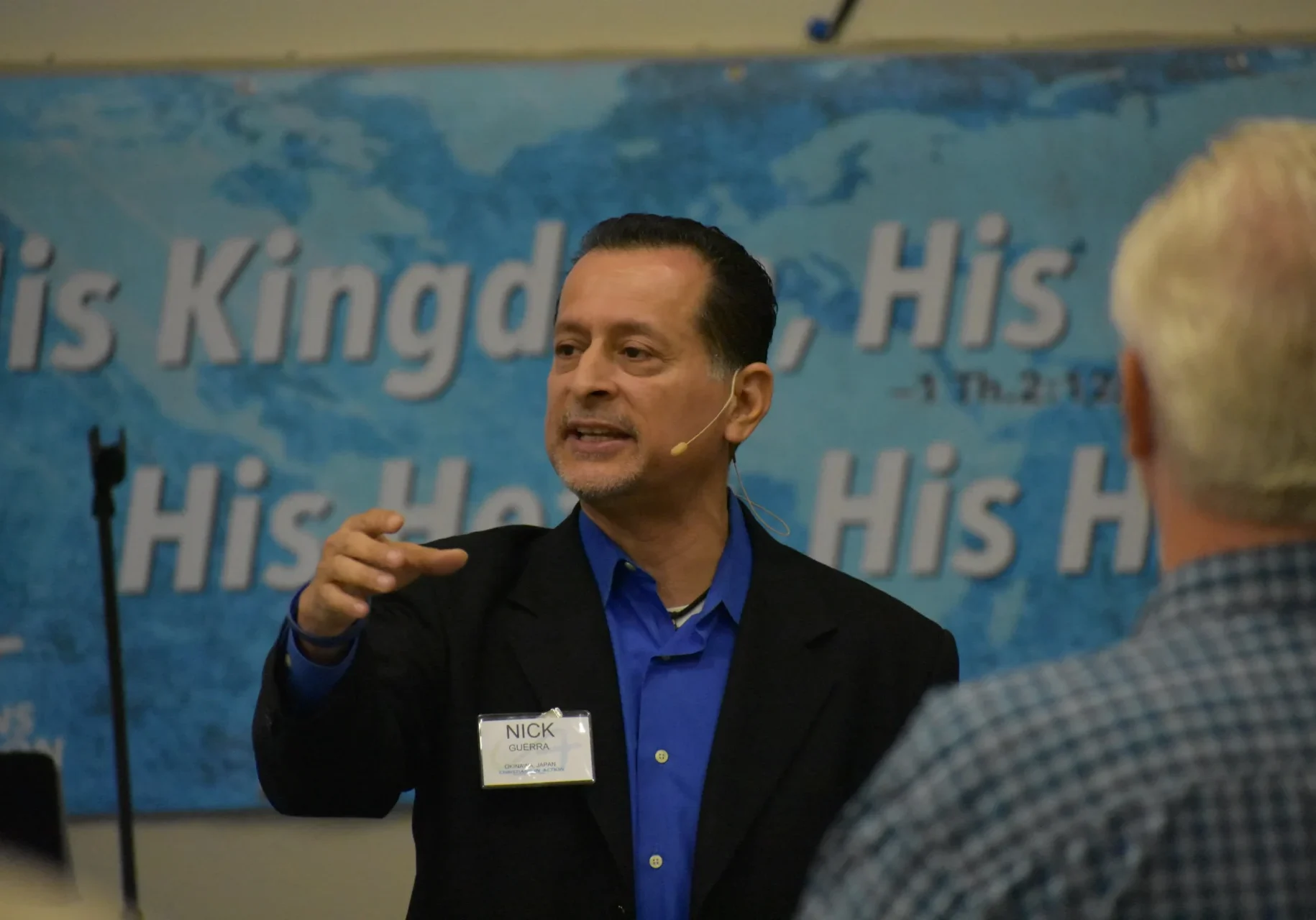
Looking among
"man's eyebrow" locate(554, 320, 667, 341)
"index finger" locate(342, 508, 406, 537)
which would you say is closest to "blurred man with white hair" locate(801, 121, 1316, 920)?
"index finger" locate(342, 508, 406, 537)

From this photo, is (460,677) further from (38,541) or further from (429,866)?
(38,541)

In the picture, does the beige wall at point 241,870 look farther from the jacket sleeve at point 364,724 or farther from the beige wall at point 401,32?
the jacket sleeve at point 364,724

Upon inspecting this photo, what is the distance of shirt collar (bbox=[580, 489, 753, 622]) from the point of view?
6.64 ft

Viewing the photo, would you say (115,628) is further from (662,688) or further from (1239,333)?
(1239,333)

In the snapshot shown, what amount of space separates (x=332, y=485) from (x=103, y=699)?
0.70 meters

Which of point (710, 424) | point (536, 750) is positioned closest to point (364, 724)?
point (536, 750)

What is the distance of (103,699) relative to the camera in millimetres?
3383

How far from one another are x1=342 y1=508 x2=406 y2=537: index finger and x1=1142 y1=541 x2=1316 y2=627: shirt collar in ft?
3.25

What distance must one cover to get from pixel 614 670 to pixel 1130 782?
116 cm

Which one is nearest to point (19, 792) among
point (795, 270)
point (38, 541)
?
point (38, 541)

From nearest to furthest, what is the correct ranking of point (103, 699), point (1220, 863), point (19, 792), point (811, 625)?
point (1220, 863), point (811, 625), point (19, 792), point (103, 699)

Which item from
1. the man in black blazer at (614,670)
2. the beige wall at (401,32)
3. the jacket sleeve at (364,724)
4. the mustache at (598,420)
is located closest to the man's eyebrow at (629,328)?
the man in black blazer at (614,670)

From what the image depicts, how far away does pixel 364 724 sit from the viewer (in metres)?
1.76

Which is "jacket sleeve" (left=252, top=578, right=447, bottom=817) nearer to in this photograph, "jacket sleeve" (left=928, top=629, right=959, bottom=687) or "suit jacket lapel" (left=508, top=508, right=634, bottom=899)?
"suit jacket lapel" (left=508, top=508, right=634, bottom=899)
